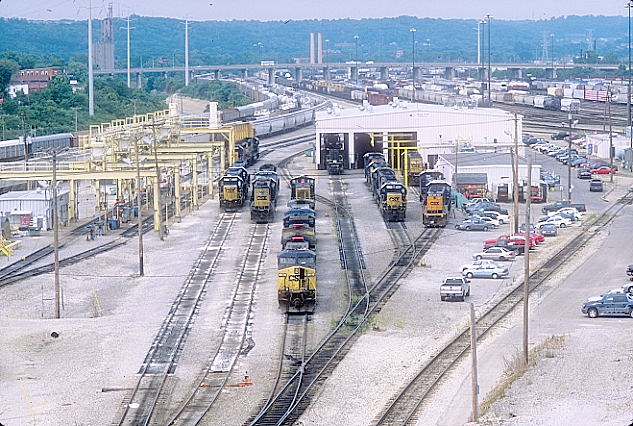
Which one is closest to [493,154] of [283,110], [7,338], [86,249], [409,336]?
[86,249]

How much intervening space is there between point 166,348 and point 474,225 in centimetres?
2243

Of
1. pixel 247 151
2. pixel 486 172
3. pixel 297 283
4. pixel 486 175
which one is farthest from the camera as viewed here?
pixel 247 151

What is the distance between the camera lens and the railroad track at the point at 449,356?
24.1 metres

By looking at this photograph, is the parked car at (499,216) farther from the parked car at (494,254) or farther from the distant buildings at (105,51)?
the distant buildings at (105,51)

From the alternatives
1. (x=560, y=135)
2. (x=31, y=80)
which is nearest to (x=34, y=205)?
(x=560, y=135)

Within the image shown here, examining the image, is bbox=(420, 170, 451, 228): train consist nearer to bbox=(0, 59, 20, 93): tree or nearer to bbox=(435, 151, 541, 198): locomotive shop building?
bbox=(435, 151, 541, 198): locomotive shop building

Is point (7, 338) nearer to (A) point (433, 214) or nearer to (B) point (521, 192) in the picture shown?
(A) point (433, 214)

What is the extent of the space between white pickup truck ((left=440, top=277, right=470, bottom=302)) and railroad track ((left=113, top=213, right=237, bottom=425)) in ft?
25.0

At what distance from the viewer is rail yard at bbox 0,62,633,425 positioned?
25281mm

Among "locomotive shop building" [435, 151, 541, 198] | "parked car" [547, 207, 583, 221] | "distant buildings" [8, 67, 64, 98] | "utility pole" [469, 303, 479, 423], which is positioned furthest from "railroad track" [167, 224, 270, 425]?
"distant buildings" [8, 67, 64, 98]

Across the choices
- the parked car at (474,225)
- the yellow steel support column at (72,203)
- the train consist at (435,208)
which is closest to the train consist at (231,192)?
the yellow steel support column at (72,203)

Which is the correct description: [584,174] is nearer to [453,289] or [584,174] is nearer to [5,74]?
[453,289]

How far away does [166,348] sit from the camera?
29875mm

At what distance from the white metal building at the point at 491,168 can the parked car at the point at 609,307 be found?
81.4 feet
